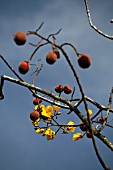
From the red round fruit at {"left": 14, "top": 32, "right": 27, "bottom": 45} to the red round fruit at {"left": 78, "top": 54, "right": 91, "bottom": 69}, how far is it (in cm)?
46

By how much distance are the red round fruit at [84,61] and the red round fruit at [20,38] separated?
1.52 feet

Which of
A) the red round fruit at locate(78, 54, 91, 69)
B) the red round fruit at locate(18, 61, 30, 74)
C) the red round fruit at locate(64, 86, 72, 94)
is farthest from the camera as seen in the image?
the red round fruit at locate(64, 86, 72, 94)

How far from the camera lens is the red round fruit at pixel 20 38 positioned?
217 cm

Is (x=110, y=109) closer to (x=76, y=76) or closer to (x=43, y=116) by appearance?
(x=76, y=76)

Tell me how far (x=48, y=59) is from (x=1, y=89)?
68 cm

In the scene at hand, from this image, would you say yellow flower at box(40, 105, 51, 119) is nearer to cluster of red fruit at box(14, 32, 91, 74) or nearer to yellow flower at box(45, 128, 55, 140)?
yellow flower at box(45, 128, 55, 140)

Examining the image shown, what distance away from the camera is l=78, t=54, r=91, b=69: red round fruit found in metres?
2.16

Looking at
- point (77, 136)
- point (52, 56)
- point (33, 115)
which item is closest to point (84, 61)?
point (52, 56)

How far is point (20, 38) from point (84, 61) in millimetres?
539

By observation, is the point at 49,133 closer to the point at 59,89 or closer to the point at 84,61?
the point at 59,89

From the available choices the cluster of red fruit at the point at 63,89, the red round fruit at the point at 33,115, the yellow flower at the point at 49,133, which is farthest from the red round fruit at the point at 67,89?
the yellow flower at the point at 49,133

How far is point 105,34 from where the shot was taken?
134 inches

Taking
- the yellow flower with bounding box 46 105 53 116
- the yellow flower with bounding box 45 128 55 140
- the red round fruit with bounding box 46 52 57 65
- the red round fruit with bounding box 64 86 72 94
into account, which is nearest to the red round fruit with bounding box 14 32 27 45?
the red round fruit with bounding box 46 52 57 65

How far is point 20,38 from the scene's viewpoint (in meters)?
2.17
